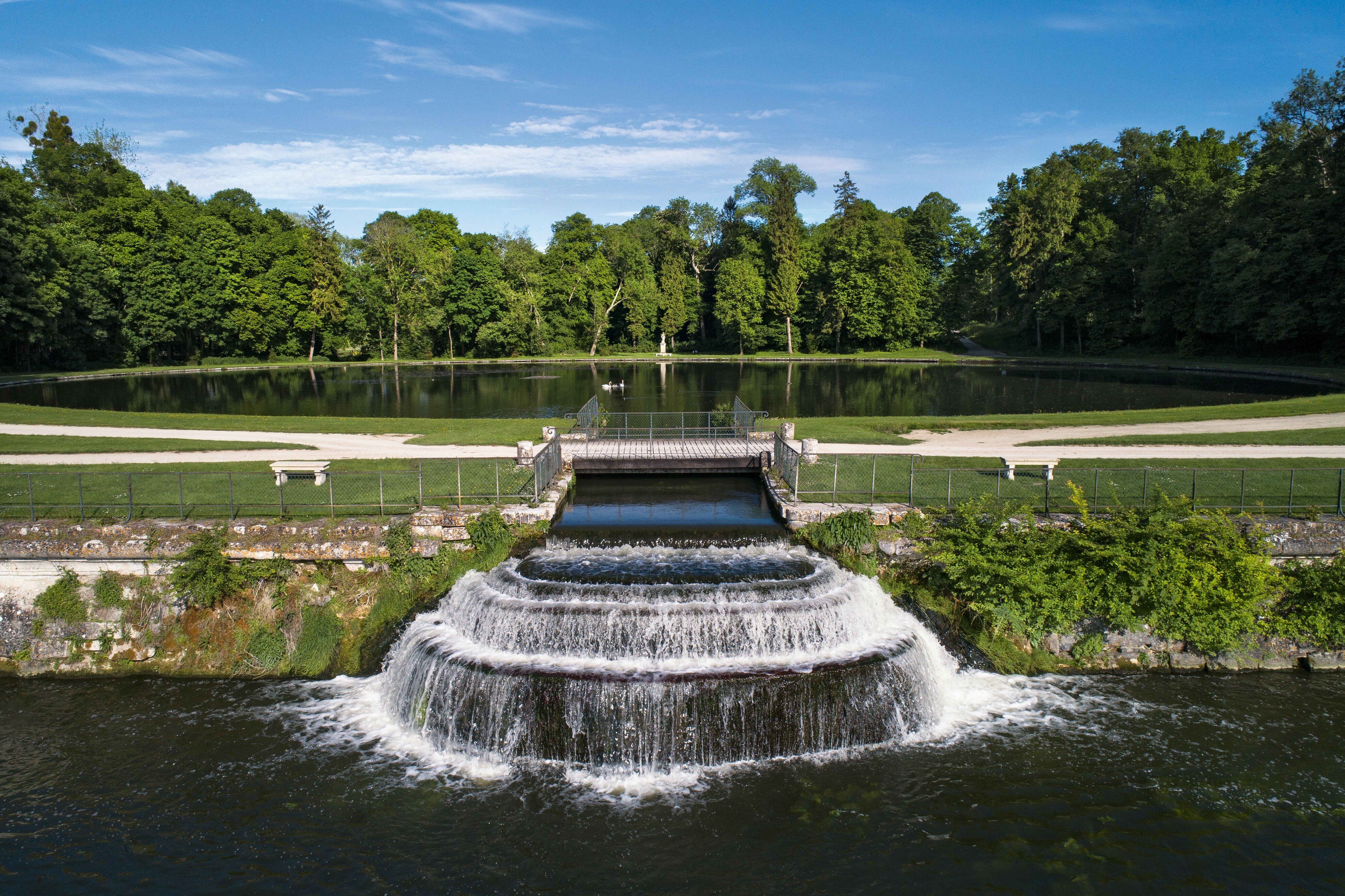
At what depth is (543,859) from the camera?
973 centimetres

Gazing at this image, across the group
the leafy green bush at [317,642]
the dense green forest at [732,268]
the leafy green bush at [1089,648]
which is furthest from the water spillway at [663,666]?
the dense green forest at [732,268]

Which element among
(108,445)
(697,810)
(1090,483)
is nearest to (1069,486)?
(1090,483)

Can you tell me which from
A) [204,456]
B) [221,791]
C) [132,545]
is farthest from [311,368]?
[221,791]

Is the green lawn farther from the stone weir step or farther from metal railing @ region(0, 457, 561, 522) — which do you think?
metal railing @ region(0, 457, 561, 522)

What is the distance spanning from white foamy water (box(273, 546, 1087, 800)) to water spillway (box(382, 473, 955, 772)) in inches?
1.1

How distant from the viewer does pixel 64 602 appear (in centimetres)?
1512

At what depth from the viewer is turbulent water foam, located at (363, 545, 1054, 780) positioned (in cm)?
1215

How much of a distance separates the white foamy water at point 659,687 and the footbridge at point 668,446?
838 centimetres

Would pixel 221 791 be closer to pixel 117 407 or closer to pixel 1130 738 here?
pixel 1130 738

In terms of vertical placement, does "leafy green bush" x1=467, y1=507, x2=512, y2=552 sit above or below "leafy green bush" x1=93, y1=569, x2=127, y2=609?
above

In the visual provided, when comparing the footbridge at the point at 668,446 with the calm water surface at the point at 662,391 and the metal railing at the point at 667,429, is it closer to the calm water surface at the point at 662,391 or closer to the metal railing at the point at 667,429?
the metal railing at the point at 667,429

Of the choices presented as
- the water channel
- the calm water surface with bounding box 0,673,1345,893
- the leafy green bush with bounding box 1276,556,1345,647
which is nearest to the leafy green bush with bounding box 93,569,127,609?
the water channel

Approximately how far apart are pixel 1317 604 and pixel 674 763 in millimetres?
12558

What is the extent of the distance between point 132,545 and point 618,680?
406 inches
